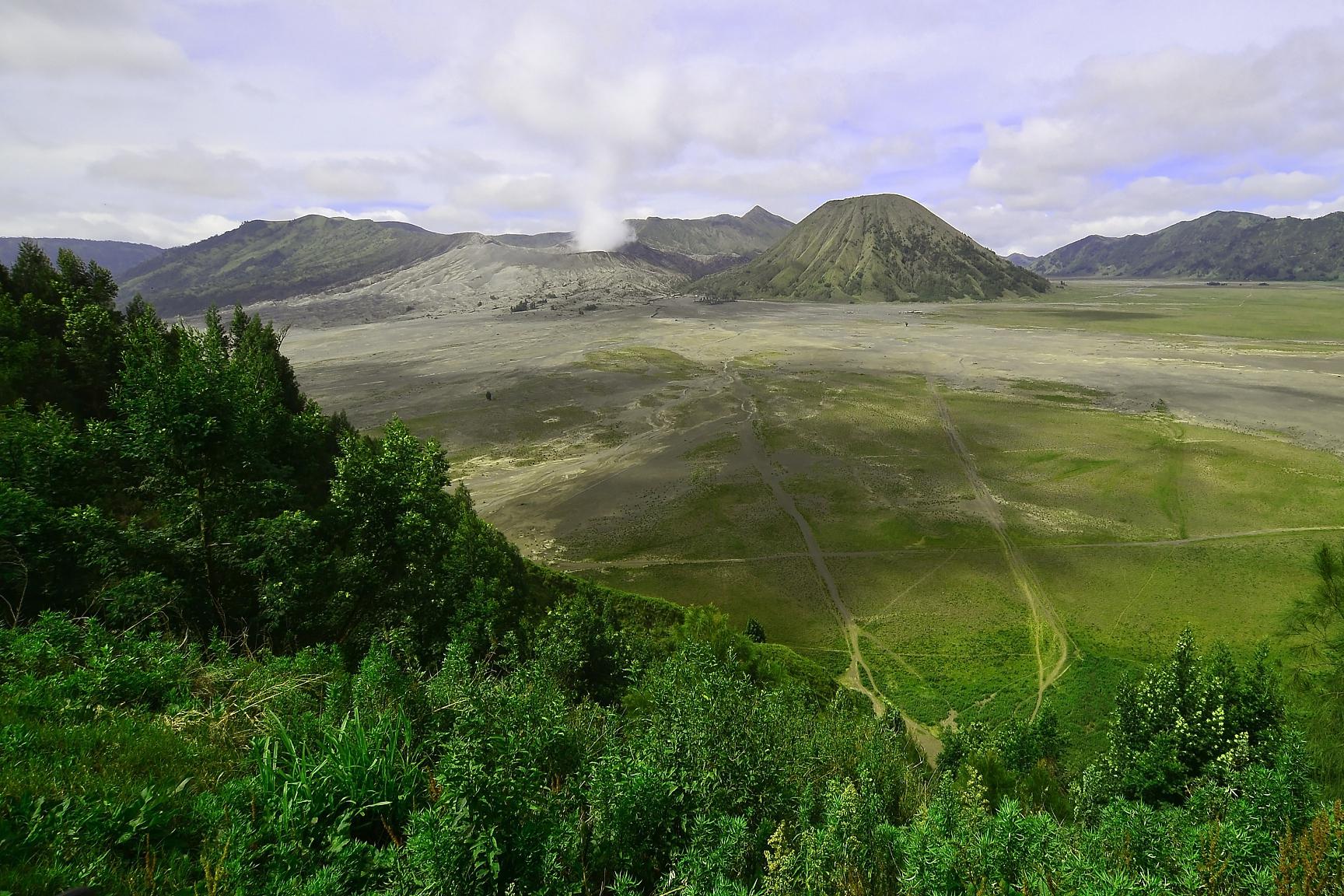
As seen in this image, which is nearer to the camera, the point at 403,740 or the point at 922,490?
the point at 403,740

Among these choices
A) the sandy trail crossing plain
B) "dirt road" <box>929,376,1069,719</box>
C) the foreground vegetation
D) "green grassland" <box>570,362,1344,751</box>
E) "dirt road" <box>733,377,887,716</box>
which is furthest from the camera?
the sandy trail crossing plain

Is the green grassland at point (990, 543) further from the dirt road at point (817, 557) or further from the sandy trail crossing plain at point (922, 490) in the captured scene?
the dirt road at point (817, 557)

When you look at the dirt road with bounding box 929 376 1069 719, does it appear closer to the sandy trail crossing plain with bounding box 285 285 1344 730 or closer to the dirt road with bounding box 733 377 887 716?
the sandy trail crossing plain with bounding box 285 285 1344 730

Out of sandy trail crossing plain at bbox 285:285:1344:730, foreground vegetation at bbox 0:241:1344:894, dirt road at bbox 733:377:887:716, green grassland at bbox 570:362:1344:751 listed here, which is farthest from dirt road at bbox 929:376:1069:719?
foreground vegetation at bbox 0:241:1344:894

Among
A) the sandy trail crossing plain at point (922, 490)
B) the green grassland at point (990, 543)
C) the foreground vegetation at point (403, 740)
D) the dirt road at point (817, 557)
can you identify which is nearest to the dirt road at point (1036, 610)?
the sandy trail crossing plain at point (922, 490)

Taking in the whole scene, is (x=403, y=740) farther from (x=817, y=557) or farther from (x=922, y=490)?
(x=922, y=490)

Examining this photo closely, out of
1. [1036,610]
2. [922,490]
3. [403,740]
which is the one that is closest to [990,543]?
[1036,610]

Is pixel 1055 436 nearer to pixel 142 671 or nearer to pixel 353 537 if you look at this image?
pixel 353 537
